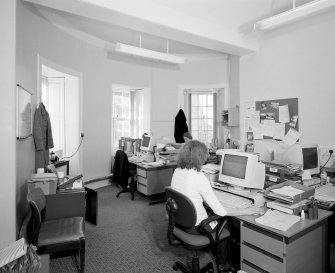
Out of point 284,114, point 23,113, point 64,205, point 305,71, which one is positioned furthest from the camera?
point 284,114

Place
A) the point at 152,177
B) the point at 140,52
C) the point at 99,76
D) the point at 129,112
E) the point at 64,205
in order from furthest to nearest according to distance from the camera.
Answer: the point at 129,112
the point at 99,76
the point at 152,177
the point at 140,52
the point at 64,205

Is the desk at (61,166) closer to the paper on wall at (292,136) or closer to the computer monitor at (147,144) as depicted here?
the computer monitor at (147,144)

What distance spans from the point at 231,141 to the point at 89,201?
290 centimetres

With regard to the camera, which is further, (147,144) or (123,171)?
(147,144)

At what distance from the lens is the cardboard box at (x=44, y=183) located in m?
2.61

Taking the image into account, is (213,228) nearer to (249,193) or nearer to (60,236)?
(249,193)

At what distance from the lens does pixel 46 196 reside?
2.65 m

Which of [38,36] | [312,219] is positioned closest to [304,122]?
[312,219]

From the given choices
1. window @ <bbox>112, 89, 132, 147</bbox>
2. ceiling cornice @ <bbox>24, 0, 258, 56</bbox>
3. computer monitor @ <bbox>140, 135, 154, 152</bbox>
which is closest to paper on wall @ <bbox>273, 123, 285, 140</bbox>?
ceiling cornice @ <bbox>24, 0, 258, 56</bbox>

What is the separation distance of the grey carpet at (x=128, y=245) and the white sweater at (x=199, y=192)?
83 cm

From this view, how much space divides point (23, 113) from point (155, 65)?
376cm

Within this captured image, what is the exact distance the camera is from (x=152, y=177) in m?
4.34

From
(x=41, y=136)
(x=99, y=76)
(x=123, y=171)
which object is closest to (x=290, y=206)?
(x=41, y=136)

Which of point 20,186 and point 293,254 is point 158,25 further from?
point 293,254
